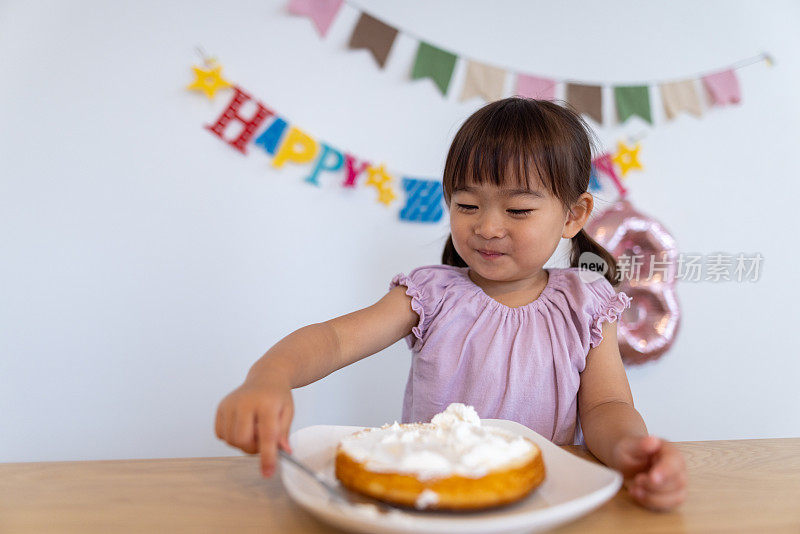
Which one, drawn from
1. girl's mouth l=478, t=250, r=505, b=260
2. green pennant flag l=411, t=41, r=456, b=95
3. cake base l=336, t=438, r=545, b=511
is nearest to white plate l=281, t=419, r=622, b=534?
cake base l=336, t=438, r=545, b=511

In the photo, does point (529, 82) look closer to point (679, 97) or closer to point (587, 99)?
point (587, 99)

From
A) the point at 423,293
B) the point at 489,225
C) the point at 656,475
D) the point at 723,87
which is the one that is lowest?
the point at 656,475

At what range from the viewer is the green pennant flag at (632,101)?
5.71 feet

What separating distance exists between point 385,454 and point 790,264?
170cm

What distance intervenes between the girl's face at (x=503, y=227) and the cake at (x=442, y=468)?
1.37ft

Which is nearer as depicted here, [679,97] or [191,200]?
[191,200]

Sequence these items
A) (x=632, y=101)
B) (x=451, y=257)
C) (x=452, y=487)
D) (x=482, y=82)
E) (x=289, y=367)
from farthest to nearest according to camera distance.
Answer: (x=632, y=101), (x=482, y=82), (x=451, y=257), (x=289, y=367), (x=452, y=487)

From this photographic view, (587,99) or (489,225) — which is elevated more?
(587,99)

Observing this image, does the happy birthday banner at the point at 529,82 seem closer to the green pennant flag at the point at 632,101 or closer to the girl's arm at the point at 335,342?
the green pennant flag at the point at 632,101

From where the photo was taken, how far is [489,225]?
98cm

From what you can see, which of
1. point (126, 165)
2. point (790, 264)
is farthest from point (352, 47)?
point (790, 264)

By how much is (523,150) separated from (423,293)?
28 cm

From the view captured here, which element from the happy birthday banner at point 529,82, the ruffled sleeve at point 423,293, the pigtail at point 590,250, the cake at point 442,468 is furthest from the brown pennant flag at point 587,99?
the cake at point 442,468

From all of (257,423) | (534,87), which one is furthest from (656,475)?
(534,87)
